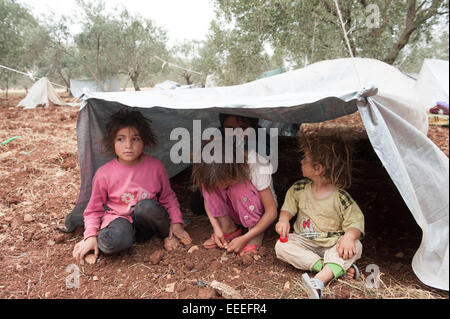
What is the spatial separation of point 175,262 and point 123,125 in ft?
3.33

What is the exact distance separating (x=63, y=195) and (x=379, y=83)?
121 inches

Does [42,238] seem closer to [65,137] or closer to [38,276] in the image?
[38,276]

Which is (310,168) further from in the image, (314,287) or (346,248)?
(314,287)

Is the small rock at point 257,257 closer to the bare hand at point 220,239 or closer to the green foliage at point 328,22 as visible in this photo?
the bare hand at point 220,239

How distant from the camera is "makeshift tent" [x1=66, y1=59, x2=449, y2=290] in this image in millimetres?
1502

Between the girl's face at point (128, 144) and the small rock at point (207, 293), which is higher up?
the girl's face at point (128, 144)

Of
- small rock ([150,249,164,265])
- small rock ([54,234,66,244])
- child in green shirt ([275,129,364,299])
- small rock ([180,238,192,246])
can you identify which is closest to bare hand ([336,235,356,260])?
child in green shirt ([275,129,364,299])

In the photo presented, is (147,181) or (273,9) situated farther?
(273,9)

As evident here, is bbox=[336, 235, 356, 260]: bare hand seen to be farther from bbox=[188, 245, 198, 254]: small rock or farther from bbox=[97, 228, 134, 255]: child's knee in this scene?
bbox=[97, 228, 134, 255]: child's knee

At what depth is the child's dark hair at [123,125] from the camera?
2.18m

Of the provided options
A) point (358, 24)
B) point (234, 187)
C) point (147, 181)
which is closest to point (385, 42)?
point (358, 24)

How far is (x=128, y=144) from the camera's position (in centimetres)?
213

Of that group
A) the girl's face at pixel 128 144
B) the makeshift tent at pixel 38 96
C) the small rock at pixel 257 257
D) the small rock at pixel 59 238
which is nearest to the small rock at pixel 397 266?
the small rock at pixel 257 257
